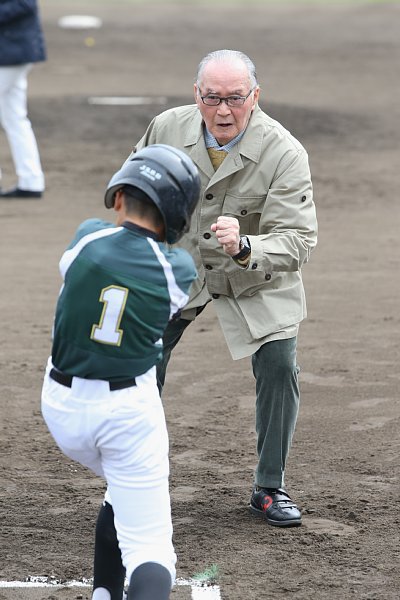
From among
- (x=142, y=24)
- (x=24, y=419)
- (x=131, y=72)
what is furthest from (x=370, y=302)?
(x=142, y=24)

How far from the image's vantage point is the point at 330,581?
14.4ft

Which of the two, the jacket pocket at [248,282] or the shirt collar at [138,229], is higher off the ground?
the shirt collar at [138,229]

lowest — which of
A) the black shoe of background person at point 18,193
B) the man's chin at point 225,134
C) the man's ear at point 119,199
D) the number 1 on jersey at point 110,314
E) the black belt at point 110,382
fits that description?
the black shoe of background person at point 18,193

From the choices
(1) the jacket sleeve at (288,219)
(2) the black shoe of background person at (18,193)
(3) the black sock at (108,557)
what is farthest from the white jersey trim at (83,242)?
(2) the black shoe of background person at (18,193)

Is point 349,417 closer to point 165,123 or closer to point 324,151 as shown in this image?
point 165,123

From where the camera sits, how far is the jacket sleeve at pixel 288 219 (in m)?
4.47

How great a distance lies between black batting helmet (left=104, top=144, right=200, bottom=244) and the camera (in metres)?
3.53

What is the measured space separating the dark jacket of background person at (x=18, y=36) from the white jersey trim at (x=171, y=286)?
7.41 meters

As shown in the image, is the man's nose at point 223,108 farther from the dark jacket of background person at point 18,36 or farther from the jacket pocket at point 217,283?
the dark jacket of background person at point 18,36

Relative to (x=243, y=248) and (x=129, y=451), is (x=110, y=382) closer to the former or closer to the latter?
(x=129, y=451)

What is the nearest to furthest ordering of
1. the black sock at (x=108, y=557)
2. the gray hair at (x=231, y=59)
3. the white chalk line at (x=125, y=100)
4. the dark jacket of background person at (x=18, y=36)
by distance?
1. the black sock at (x=108, y=557)
2. the gray hair at (x=231, y=59)
3. the dark jacket of background person at (x=18, y=36)
4. the white chalk line at (x=125, y=100)

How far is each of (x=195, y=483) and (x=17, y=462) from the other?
88 centimetres

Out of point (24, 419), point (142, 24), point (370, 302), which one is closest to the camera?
point (24, 419)

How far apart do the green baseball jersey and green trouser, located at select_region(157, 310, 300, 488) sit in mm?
1163
